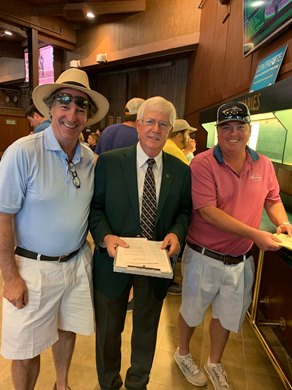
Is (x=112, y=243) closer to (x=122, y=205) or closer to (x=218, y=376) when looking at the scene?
(x=122, y=205)

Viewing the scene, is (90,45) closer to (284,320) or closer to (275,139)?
(275,139)

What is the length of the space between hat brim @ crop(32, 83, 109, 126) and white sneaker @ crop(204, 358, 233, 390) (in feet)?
5.65

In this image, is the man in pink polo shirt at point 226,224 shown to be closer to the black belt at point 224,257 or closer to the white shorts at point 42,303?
the black belt at point 224,257

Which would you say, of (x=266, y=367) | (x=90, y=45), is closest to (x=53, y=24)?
(x=90, y=45)

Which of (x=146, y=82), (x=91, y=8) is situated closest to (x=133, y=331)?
(x=91, y=8)

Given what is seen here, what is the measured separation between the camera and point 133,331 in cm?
160

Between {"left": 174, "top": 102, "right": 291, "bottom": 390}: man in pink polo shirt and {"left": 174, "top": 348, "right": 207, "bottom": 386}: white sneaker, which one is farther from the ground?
{"left": 174, "top": 102, "right": 291, "bottom": 390}: man in pink polo shirt

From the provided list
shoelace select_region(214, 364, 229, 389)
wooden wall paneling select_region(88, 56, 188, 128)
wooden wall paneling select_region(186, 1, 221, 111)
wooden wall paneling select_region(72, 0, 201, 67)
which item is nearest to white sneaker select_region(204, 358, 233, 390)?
shoelace select_region(214, 364, 229, 389)

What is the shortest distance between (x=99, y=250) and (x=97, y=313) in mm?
370

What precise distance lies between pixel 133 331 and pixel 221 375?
0.73m

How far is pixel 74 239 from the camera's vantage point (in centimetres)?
136

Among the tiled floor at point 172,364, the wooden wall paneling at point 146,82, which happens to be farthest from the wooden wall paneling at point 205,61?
the tiled floor at point 172,364

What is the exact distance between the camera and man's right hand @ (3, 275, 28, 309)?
4.02 feet

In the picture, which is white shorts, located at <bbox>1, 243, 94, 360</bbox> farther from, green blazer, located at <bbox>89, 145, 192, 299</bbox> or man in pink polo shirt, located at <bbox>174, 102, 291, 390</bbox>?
man in pink polo shirt, located at <bbox>174, 102, 291, 390</bbox>
